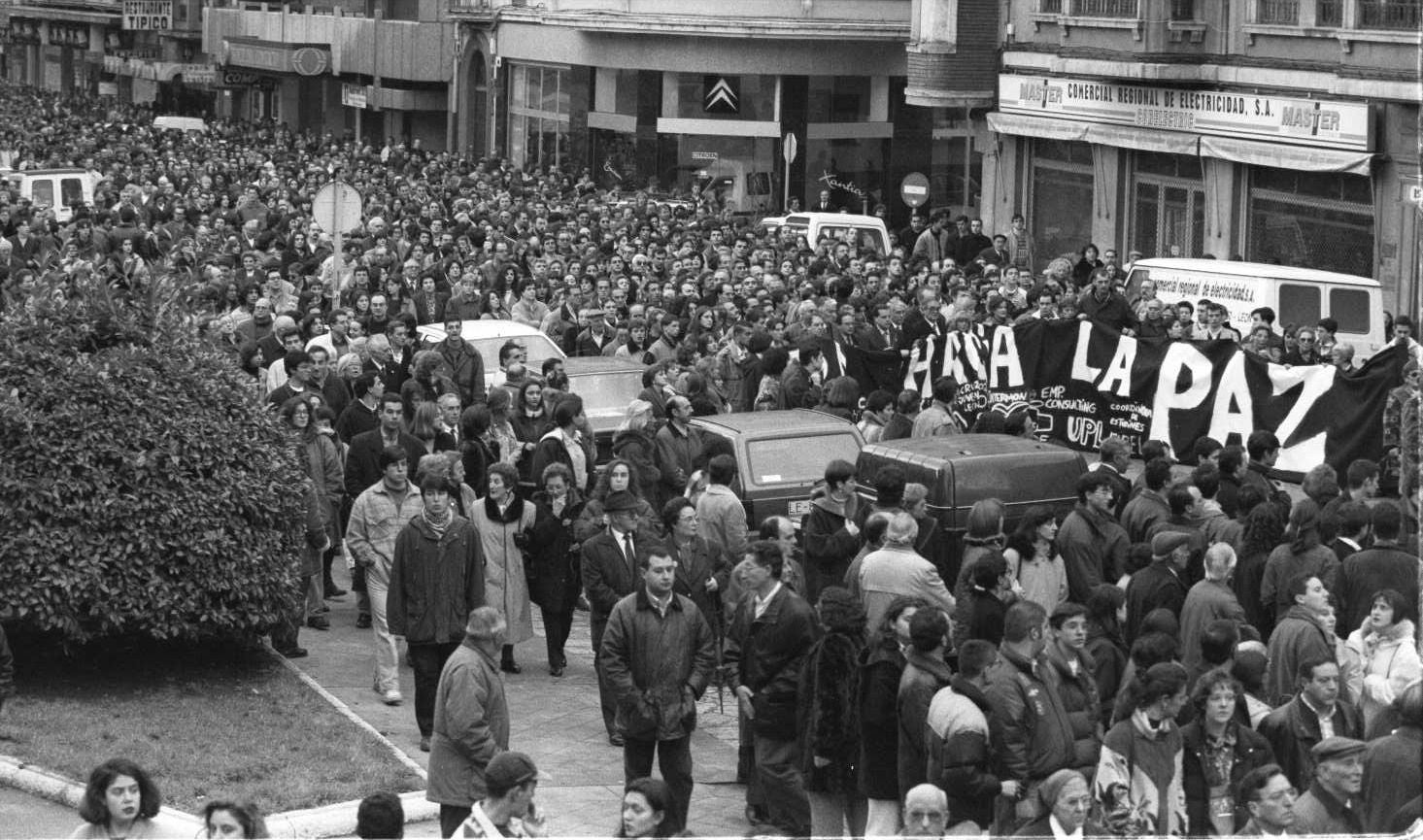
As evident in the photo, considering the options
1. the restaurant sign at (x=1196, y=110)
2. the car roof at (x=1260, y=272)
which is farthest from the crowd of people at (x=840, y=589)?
the restaurant sign at (x=1196, y=110)

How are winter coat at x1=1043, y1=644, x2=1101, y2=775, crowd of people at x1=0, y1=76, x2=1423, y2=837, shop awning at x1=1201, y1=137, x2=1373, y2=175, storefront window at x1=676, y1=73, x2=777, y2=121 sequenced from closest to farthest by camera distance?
crowd of people at x1=0, y1=76, x2=1423, y2=837 < winter coat at x1=1043, y1=644, x2=1101, y2=775 < shop awning at x1=1201, y1=137, x2=1373, y2=175 < storefront window at x1=676, y1=73, x2=777, y2=121

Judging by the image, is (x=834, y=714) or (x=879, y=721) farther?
(x=834, y=714)

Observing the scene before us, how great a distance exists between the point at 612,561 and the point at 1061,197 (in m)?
26.4

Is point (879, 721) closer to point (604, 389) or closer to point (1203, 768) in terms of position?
point (1203, 768)

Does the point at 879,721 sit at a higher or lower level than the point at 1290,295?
lower

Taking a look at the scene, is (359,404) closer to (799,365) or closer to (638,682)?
(799,365)

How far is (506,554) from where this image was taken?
1429cm

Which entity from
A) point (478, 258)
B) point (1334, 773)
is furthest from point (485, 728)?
point (478, 258)

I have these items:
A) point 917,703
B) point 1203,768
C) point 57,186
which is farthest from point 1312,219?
point 1203,768

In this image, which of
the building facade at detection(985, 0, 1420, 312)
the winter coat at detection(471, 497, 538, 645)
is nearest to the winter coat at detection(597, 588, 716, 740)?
the winter coat at detection(471, 497, 538, 645)

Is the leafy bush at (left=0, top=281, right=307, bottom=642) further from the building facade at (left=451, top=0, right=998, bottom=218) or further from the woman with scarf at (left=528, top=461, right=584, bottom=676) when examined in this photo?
the building facade at (left=451, top=0, right=998, bottom=218)

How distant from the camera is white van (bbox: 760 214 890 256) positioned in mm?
32969

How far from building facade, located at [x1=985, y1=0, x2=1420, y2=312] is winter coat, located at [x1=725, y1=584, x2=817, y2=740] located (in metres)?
17.9

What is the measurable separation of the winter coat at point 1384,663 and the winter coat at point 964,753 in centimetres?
184
